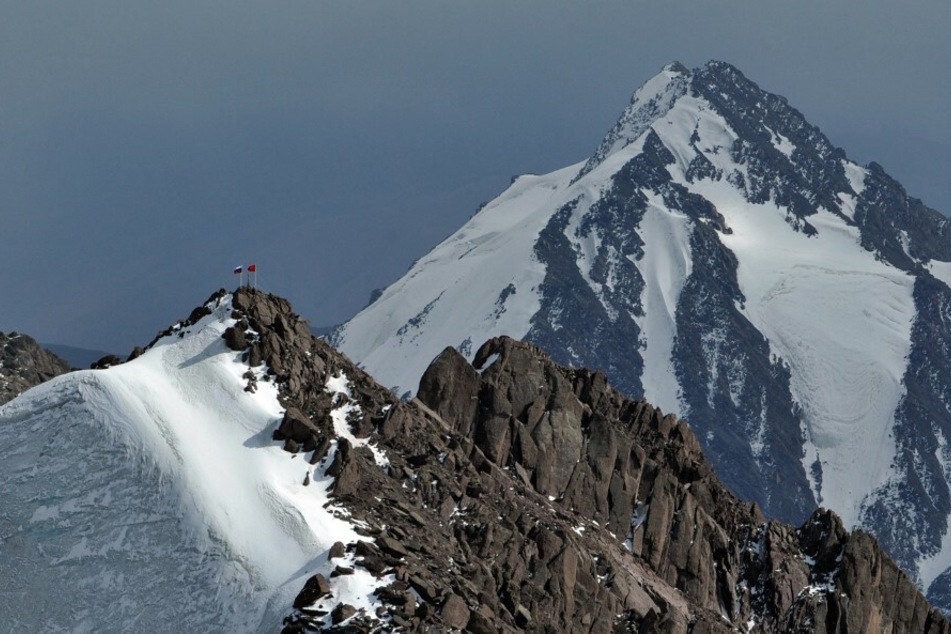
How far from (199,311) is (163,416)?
14093 millimetres

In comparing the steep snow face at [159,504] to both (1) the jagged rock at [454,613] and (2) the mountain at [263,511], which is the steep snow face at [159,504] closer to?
(2) the mountain at [263,511]

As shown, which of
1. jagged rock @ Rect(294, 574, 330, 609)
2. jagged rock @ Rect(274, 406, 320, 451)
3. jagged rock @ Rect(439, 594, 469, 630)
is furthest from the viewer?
jagged rock @ Rect(274, 406, 320, 451)

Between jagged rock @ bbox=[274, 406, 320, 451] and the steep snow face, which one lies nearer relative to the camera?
the steep snow face

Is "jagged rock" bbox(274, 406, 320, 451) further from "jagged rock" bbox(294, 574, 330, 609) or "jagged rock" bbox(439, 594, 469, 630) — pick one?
"jagged rock" bbox(439, 594, 469, 630)

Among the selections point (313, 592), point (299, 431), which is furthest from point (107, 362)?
point (313, 592)

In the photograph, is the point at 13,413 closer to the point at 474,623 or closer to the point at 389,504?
the point at 389,504

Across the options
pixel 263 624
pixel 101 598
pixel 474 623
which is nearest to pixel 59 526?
pixel 101 598

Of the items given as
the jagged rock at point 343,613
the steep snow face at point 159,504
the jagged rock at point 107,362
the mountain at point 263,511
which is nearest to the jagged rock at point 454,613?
the mountain at point 263,511

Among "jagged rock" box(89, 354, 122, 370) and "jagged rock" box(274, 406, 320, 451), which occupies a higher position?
"jagged rock" box(89, 354, 122, 370)

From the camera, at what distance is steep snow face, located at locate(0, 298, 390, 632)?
6220 inches

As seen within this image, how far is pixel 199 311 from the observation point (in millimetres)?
183250

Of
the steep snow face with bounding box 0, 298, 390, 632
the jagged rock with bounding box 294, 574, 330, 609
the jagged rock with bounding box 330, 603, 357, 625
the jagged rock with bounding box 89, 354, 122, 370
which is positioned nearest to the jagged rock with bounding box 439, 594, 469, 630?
the steep snow face with bounding box 0, 298, 390, 632

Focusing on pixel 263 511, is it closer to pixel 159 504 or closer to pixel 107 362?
pixel 159 504

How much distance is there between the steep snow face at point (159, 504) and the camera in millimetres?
158000
